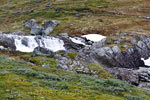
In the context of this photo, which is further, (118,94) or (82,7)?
(82,7)

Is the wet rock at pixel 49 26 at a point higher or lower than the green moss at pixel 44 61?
higher

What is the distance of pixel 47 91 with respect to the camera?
19.7 metres

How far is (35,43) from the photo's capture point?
61.3 meters

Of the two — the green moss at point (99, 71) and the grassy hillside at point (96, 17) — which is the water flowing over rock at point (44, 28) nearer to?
the grassy hillside at point (96, 17)

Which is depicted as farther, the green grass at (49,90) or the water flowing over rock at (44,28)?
the water flowing over rock at (44,28)

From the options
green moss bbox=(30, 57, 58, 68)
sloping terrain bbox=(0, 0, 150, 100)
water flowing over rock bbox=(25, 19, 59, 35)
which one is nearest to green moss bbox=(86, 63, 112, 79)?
sloping terrain bbox=(0, 0, 150, 100)

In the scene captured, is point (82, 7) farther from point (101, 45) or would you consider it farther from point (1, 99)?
point (1, 99)

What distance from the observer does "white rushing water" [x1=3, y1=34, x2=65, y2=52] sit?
58159 mm

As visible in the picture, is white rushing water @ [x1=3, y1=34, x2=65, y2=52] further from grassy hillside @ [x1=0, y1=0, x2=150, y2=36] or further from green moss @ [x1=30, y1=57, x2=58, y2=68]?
grassy hillside @ [x1=0, y1=0, x2=150, y2=36]

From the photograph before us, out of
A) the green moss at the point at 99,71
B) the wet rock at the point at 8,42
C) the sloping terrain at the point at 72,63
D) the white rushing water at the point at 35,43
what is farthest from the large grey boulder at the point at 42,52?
the green moss at the point at 99,71

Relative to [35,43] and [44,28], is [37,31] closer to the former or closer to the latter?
[44,28]

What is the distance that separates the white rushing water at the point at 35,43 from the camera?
58.2m

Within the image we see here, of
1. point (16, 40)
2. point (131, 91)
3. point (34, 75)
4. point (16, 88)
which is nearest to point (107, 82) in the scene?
point (131, 91)

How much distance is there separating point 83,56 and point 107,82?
22758 millimetres
